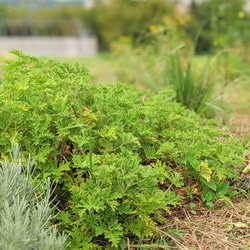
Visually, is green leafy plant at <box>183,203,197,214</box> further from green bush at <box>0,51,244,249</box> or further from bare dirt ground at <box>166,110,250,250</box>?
green bush at <box>0,51,244,249</box>

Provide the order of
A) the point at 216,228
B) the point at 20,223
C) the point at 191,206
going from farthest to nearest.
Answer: the point at 191,206 → the point at 216,228 → the point at 20,223

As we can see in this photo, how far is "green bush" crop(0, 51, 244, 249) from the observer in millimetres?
1555

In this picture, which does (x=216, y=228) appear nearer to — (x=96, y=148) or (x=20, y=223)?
(x=96, y=148)

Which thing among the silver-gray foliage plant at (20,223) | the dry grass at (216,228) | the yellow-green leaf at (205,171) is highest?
the silver-gray foliage plant at (20,223)

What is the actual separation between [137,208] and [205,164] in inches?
23.7

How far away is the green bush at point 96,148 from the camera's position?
155cm

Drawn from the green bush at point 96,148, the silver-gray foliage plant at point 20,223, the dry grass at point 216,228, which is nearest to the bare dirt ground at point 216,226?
the dry grass at point 216,228

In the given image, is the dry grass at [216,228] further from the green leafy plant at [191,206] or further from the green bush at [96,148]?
the green bush at [96,148]

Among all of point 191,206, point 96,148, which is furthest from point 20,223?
point 191,206

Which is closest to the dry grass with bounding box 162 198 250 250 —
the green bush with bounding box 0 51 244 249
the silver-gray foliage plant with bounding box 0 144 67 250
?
the green bush with bounding box 0 51 244 249

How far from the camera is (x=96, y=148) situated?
6.22 ft

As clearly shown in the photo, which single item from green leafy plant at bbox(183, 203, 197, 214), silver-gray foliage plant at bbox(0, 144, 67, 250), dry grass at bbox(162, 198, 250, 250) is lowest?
dry grass at bbox(162, 198, 250, 250)

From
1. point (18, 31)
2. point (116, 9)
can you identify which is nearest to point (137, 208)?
point (116, 9)

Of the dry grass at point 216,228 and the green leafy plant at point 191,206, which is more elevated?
the green leafy plant at point 191,206
